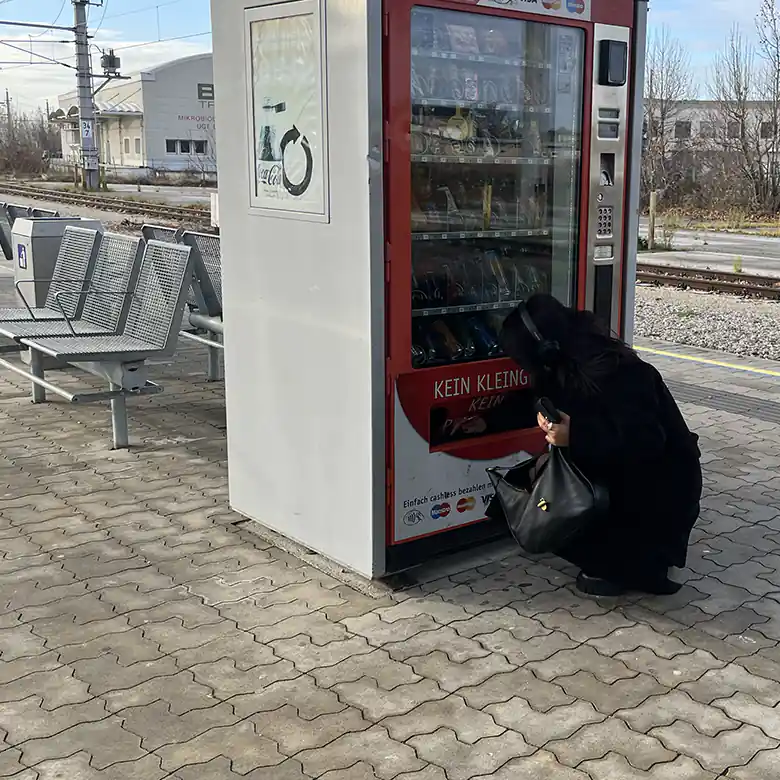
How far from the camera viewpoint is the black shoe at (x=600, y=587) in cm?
391

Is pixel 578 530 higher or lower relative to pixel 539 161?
lower

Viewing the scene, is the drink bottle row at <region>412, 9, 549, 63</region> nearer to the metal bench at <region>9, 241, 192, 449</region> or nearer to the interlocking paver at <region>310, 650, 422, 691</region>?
the interlocking paver at <region>310, 650, 422, 691</region>

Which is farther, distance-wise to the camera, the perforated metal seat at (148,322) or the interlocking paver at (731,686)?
the perforated metal seat at (148,322)

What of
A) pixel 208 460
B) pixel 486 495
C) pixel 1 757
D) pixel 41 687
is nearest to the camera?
pixel 1 757

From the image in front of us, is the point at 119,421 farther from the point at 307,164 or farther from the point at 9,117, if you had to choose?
the point at 9,117

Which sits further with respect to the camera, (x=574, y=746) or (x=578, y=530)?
(x=578, y=530)

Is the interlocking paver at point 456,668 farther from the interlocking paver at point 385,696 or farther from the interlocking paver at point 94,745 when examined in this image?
the interlocking paver at point 94,745

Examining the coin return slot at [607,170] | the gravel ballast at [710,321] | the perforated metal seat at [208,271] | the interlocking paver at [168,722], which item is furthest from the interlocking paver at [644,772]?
the gravel ballast at [710,321]

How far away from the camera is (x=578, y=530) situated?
12.0 feet

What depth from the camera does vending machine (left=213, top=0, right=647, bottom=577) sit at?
377 centimetres

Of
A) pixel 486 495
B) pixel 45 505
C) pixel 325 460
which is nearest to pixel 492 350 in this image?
pixel 486 495

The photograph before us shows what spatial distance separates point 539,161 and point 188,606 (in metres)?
2.45

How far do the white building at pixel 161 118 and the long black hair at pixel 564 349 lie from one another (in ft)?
189

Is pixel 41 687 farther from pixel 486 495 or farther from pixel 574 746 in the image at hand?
pixel 486 495
